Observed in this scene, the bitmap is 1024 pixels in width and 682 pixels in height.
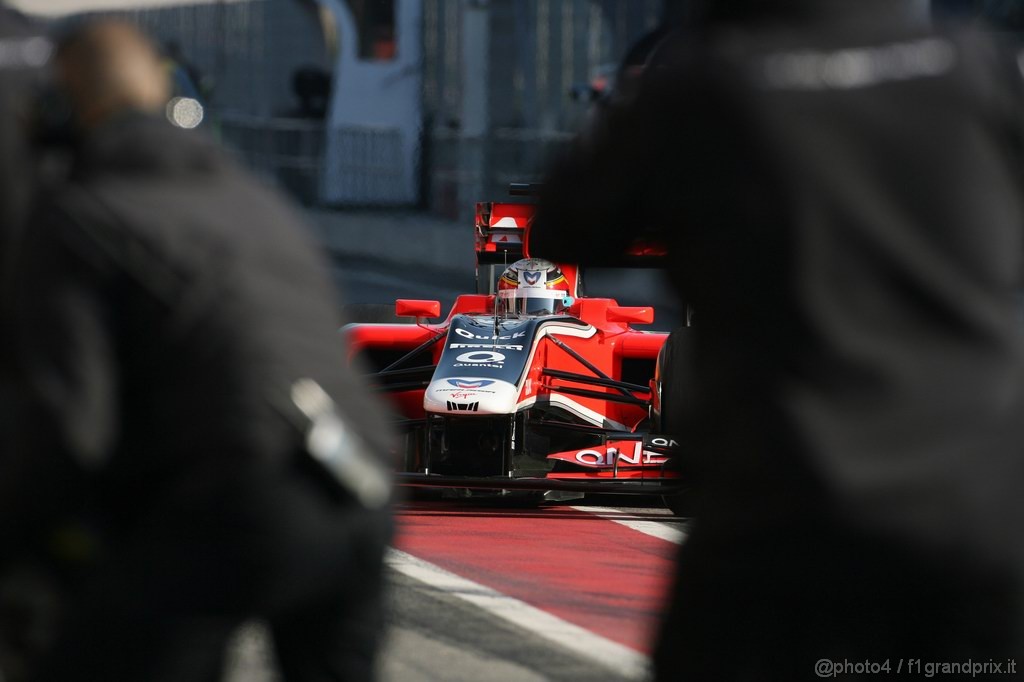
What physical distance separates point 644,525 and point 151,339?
658 cm

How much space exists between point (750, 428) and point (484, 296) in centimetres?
947

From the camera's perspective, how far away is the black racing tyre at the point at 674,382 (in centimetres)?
887

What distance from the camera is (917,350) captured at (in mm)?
2033

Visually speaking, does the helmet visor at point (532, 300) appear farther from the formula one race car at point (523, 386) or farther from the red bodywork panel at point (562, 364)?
the red bodywork panel at point (562, 364)

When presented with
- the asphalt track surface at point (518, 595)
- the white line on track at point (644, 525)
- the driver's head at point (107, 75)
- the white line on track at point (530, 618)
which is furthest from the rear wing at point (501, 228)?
the driver's head at point (107, 75)

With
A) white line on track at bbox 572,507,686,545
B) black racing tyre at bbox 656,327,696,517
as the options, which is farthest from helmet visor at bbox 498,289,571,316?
white line on track at bbox 572,507,686,545

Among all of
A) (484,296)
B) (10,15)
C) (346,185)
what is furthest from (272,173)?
(10,15)

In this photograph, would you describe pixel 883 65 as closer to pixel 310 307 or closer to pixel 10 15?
pixel 310 307

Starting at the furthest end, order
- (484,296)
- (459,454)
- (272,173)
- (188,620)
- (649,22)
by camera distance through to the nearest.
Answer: (272,173) < (649,22) < (484,296) < (459,454) < (188,620)

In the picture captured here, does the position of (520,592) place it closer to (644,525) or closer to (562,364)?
(644,525)

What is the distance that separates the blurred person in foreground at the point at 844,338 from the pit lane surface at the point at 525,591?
1363 mm

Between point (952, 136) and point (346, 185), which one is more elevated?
point (952, 136)

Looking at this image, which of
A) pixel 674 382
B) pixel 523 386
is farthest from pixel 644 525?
pixel 523 386

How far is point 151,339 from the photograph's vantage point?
235 cm
